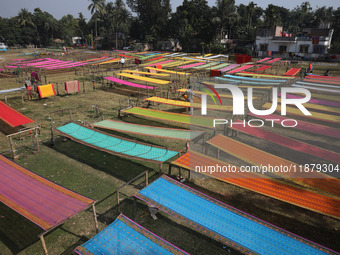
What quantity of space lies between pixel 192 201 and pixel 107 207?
2504mm

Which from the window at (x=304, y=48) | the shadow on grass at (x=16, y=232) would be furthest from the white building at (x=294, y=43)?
the shadow on grass at (x=16, y=232)

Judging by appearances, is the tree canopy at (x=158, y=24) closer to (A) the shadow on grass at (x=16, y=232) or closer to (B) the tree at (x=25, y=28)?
(B) the tree at (x=25, y=28)

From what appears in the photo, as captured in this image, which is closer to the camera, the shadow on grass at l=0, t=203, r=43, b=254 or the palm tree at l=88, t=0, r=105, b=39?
the shadow on grass at l=0, t=203, r=43, b=254

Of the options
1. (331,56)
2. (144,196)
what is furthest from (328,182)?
(331,56)

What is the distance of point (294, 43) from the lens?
42.9 m

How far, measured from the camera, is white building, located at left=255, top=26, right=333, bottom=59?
4088 centimetres

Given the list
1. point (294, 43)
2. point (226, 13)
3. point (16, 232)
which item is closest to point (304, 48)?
point (294, 43)

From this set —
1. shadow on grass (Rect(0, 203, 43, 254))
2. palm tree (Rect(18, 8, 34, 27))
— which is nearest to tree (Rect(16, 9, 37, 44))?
palm tree (Rect(18, 8, 34, 27))

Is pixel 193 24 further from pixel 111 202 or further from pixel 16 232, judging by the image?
pixel 16 232

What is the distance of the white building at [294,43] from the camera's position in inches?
1609

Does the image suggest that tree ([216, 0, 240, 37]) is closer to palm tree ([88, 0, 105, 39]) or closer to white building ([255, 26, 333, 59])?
white building ([255, 26, 333, 59])

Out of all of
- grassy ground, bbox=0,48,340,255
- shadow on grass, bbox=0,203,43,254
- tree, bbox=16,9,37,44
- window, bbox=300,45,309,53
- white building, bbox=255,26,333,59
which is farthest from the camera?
tree, bbox=16,9,37,44

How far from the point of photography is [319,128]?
962 cm

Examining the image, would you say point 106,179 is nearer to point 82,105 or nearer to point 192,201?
point 192,201
